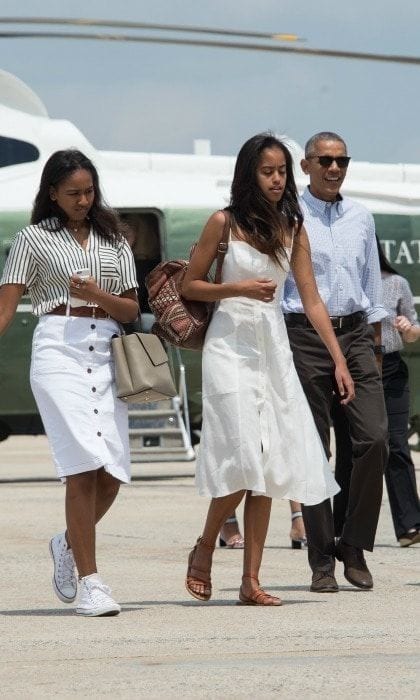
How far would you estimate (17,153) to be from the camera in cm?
1688

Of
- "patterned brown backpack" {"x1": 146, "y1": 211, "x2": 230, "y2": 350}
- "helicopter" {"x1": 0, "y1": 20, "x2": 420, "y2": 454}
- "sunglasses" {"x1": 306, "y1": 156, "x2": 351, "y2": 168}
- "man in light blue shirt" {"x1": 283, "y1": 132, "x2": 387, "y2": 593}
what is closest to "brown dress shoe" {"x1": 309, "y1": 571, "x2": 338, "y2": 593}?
"man in light blue shirt" {"x1": 283, "y1": 132, "x2": 387, "y2": 593}

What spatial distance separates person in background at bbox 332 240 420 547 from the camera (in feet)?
33.4

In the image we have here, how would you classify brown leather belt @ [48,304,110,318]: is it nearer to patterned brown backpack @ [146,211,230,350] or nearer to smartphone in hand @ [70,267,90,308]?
smartphone in hand @ [70,267,90,308]

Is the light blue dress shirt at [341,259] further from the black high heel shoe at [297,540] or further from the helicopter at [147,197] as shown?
the helicopter at [147,197]

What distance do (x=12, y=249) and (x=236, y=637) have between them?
191 centimetres

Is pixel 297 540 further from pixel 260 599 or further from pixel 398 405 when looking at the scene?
→ pixel 260 599

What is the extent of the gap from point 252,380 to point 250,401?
9 cm

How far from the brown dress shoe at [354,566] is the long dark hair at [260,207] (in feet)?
4.82

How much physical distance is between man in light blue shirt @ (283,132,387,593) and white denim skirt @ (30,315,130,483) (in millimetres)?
1147

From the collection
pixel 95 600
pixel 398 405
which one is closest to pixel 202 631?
pixel 95 600

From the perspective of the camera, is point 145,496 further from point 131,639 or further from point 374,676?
point 374,676

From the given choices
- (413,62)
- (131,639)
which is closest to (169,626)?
(131,639)

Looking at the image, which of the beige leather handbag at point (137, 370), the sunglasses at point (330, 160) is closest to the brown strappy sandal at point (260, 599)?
the beige leather handbag at point (137, 370)

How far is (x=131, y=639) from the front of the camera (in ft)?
21.4
